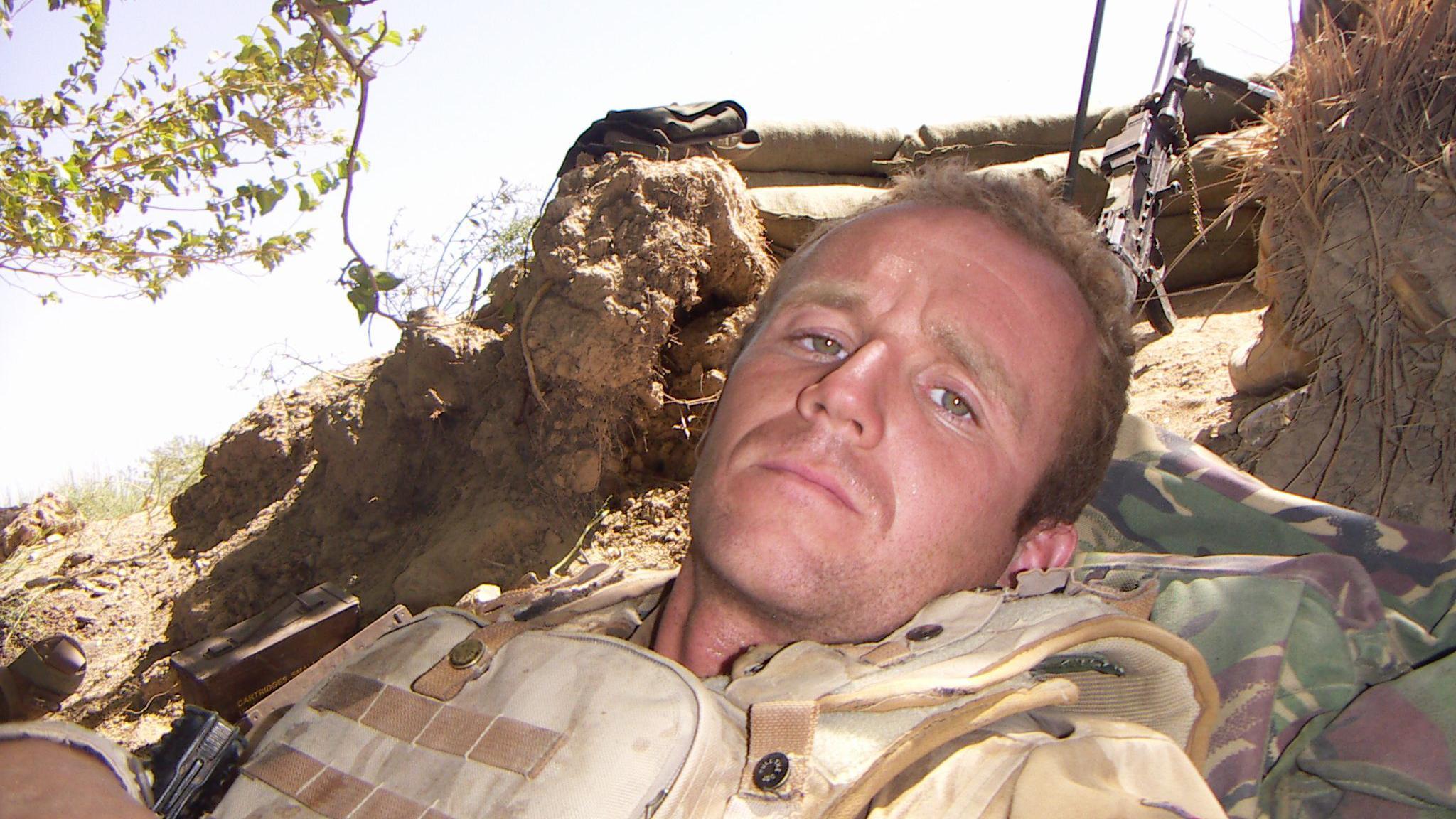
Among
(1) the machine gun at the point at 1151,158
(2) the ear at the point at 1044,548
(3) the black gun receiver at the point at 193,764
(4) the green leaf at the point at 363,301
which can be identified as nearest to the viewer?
(3) the black gun receiver at the point at 193,764

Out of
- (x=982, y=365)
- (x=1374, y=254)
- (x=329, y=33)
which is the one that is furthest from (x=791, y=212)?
(x=982, y=365)

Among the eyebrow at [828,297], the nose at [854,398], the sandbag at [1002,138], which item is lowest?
the nose at [854,398]

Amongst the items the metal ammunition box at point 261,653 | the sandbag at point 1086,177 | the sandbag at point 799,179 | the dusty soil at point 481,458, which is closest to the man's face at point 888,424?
the metal ammunition box at point 261,653

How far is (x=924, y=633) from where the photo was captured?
1.19 meters

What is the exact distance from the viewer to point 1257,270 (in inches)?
129

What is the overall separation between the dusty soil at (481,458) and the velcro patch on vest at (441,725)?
2.22 meters

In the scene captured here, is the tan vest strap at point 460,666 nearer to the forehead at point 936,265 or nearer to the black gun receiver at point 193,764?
the black gun receiver at point 193,764

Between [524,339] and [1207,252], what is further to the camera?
[1207,252]

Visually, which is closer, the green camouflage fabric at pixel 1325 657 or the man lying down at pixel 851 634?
the man lying down at pixel 851 634

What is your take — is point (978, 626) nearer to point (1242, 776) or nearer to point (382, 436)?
point (1242, 776)

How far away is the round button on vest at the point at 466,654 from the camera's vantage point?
4.14ft

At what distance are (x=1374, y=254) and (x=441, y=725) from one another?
2.83 meters

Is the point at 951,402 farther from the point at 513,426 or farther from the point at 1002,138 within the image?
the point at 1002,138

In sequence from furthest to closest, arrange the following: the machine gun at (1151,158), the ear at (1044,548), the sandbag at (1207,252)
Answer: the sandbag at (1207,252), the machine gun at (1151,158), the ear at (1044,548)
